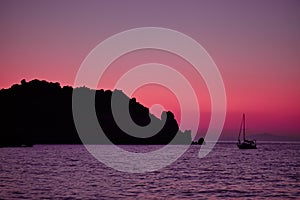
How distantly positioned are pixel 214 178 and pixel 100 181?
16.7 meters

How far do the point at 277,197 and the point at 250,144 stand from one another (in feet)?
457

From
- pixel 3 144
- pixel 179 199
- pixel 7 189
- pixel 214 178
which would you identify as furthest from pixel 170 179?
pixel 3 144

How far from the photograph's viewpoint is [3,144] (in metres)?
186

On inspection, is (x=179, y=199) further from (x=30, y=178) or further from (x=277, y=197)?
(x=30, y=178)

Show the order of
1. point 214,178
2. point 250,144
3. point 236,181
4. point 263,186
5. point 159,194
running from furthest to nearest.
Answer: point 250,144 → point 214,178 → point 236,181 → point 263,186 → point 159,194

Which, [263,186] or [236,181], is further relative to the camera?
[236,181]

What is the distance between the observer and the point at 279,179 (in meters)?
59.8

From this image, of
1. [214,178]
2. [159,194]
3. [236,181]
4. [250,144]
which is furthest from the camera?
[250,144]

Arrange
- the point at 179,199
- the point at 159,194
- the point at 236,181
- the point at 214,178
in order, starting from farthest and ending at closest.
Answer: the point at 214,178, the point at 236,181, the point at 159,194, the point at 179,199

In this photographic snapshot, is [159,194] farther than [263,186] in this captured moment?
No

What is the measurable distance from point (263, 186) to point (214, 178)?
1021 centimetres

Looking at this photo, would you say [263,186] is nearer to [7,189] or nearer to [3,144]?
[7,189]

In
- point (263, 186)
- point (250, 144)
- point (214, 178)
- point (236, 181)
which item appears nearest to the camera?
point (263, 186)

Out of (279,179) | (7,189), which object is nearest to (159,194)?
(7,189)
